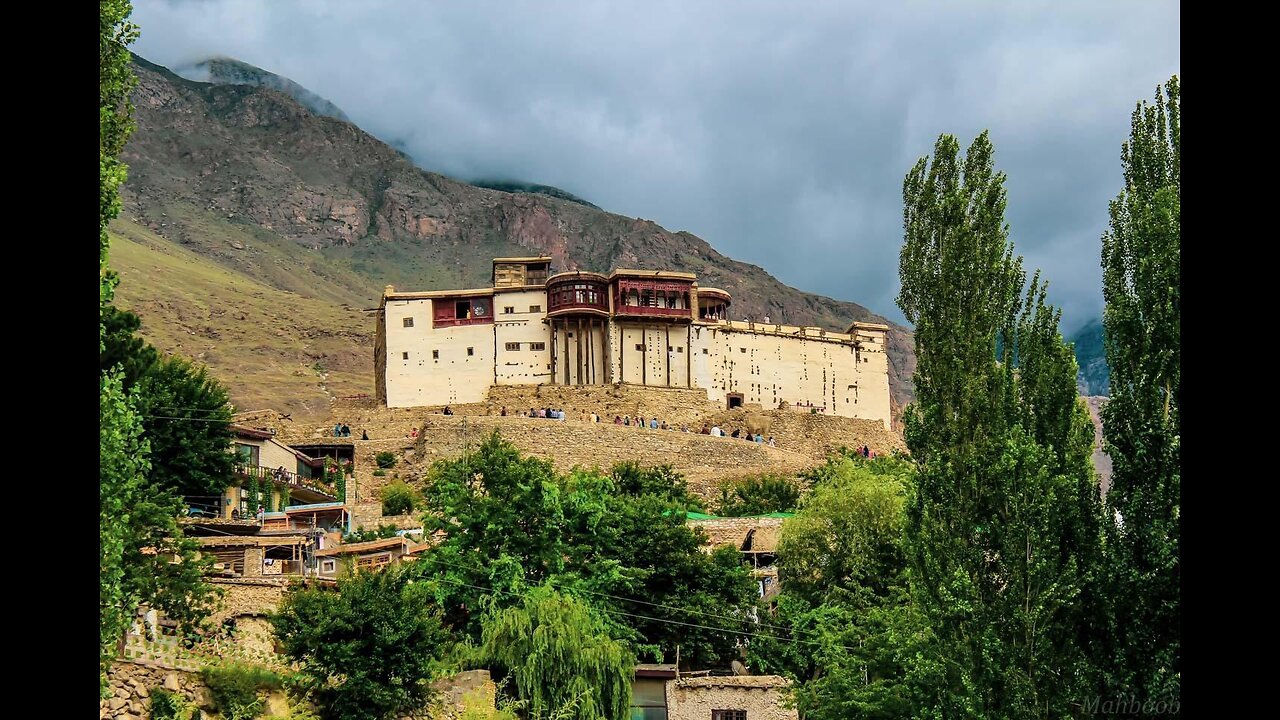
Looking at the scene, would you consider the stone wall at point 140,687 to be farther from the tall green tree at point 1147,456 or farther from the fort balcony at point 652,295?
the fort balcony at point 652,295

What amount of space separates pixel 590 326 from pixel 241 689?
1654 inches

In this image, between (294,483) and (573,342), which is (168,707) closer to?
(294,483)

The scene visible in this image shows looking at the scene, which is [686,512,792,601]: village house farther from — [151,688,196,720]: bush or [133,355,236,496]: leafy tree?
[151,688,196,720]: bush

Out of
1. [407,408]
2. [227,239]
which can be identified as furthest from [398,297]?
[227,239]

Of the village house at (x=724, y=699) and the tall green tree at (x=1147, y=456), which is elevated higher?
the tall green tree at (x=1147, y=456)

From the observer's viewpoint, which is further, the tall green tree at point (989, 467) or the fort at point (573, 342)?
the fort at point (573, 342)

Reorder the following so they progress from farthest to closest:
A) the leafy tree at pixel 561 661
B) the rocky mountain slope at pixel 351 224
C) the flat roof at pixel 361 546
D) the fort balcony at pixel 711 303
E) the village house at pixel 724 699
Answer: the rocky mountain slope at pixel 351 224
the fort balcony at pixel 711 303
the flat roof at pixel 361 546
the village house at pixel 724 699
the leafy tree at pixel 561 661

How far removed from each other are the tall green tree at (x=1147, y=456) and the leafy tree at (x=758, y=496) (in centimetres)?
3050

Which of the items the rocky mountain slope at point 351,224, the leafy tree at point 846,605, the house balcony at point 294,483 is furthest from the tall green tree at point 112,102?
the rocky mountain slope at point 351,224

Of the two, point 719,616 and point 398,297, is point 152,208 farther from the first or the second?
point 719,616

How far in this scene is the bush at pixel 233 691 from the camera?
731 inches

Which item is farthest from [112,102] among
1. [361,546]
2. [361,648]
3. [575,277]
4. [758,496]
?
[575,277]

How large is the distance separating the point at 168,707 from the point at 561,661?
294 inches

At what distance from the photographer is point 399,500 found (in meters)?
43.5
